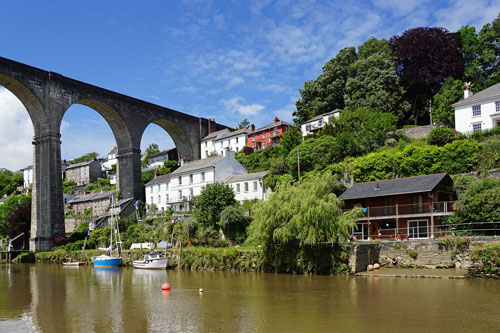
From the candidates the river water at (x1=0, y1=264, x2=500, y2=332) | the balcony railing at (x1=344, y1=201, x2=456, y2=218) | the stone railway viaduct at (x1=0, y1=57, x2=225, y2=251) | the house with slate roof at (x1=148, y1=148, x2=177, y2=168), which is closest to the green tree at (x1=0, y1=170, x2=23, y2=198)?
the house with slate roof at (x1=148, y1=148, x2=177, y2=168)

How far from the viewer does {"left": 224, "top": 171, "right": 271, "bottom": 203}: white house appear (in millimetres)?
41438

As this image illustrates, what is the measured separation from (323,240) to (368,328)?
469 inches

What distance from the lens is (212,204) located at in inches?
1435

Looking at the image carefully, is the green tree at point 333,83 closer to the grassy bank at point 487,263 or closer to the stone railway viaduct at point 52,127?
the stone railway viaduct at point 52,127

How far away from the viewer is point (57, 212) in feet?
146

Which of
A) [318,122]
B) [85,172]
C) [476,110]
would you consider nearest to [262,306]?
[476,110]

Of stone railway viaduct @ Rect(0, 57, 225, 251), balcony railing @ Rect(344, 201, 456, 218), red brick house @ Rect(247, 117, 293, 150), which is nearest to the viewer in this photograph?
balcony railing @ Rect(344, 201, 456, 218)

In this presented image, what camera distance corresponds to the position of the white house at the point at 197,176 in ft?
154

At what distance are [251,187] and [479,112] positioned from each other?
830 inches

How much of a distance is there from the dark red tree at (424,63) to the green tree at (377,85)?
1766 mm

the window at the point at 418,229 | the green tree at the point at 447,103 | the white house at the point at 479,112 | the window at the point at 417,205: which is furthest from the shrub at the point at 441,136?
the window at the point at 418,229

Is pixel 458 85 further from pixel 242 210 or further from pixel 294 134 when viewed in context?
pixel 242 210

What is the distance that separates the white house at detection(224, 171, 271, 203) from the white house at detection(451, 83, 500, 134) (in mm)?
17953

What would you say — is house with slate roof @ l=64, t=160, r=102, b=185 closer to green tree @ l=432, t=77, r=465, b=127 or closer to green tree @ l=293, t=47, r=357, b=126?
green tree @ l=293, t=47, r=357, b=126
